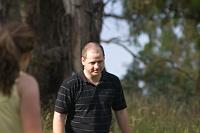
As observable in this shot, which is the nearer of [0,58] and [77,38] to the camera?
[0,58]

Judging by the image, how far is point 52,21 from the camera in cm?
1378

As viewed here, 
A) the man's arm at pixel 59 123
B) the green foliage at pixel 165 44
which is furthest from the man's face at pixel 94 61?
the green foliage at pixel 165 44

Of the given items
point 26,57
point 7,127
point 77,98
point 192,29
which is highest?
point 26,57

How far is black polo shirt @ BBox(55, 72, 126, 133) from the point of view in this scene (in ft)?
19.6

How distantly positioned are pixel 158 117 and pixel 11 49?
758cm

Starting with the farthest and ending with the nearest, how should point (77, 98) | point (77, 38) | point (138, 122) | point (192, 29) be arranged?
1. point (192, 29)
2. point (77, 38)
3. point (138, 122)
4. point (77, 98)

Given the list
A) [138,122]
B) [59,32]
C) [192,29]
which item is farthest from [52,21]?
[192,29]

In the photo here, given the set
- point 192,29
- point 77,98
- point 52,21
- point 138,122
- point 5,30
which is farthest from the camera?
point 192,29

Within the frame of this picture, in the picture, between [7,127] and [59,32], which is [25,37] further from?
[59,32]

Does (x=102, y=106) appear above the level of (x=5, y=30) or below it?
below

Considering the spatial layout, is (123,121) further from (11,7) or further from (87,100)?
(11,7)

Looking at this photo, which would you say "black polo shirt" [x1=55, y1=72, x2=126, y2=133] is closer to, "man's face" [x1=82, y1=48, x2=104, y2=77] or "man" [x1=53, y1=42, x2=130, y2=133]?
"man" [x1=53, y1=42, x2=130, y2=133]

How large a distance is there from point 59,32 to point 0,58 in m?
9.99

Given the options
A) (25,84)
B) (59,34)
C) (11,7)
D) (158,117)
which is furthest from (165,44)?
(25,84)
